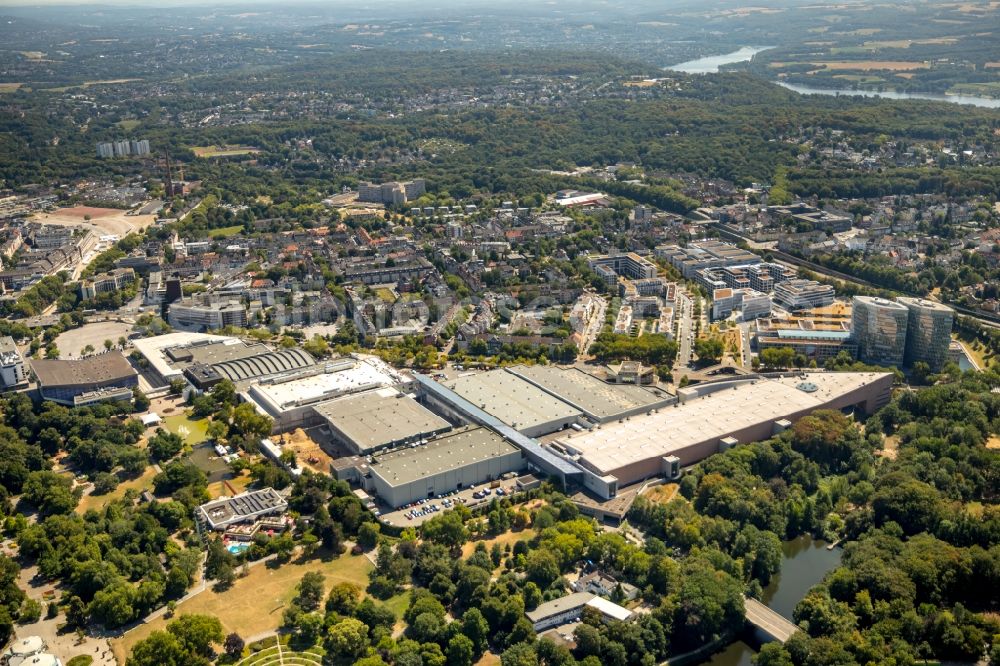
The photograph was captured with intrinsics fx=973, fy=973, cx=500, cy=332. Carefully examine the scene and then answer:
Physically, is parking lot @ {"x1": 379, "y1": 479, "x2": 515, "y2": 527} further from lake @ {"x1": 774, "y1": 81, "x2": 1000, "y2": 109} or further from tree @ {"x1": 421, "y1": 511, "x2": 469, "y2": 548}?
lake @ {"x1": 774, "y1": 81, "x2": 1000, "y2": 109}

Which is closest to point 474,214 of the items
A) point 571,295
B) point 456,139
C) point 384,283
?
point 384,283

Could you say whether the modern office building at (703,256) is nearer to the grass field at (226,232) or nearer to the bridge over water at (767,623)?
the grass field at (226,232)

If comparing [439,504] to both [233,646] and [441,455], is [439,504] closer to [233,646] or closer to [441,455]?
[441,455]

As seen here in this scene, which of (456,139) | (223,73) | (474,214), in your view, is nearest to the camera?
(474,214)

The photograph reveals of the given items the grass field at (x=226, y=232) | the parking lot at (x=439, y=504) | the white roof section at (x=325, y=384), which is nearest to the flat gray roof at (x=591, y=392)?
the white roof section at (x=325, y=384)

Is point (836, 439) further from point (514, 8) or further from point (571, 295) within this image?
point (514, 8)

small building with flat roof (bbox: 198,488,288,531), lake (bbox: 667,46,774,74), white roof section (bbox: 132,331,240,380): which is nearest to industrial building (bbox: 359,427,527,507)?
small building with flat roof (bbox: 198,488,288,531)
